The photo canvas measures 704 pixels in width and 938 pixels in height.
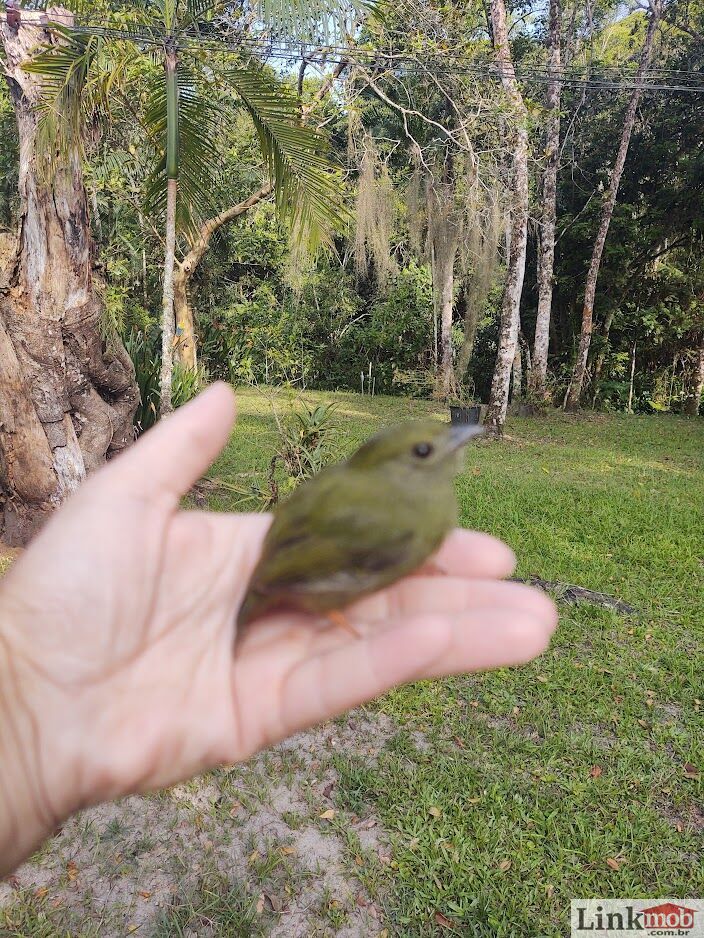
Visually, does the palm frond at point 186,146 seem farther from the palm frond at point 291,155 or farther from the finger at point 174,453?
the finger at point 174,453

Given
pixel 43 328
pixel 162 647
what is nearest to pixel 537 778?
pixel 162 647

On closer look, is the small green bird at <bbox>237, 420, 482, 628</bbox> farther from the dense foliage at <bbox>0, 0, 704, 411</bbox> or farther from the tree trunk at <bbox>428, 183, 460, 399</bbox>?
the tree trunk at <bbox>428, 183, 460, 399</bbox>

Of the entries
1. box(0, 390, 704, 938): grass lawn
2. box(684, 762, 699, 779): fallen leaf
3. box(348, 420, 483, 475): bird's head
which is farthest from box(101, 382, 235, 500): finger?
box(684, 762, 699, 779): fallen leaf

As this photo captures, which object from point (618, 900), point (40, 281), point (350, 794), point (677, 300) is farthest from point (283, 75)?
point (618, 900)

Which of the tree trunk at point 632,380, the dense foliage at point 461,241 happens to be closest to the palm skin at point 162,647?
the dense foliage at point 461,241

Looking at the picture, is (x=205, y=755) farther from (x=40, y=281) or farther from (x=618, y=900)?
(x=40, y=281)
